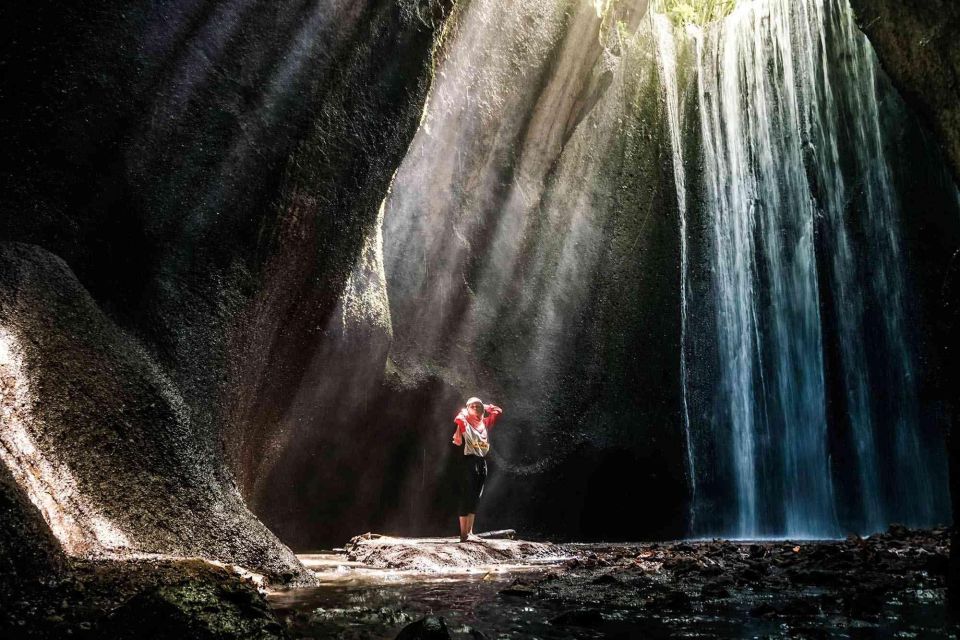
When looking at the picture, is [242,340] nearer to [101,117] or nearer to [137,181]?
[137,181]

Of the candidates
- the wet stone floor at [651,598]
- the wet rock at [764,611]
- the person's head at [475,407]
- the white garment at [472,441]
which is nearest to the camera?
the wet stone floor at [651,598]

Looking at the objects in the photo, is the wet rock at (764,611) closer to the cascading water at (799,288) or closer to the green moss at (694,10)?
the cascading water at (799,288)

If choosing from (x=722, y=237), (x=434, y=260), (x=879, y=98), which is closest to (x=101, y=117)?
(x=434, y=260)

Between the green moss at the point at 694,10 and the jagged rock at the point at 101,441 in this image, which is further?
the green moss at the point at 694,10

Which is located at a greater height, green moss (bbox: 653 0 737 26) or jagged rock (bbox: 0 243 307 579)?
green moss (bbox: 653 0 737 26)

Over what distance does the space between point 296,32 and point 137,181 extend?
7.93 feet

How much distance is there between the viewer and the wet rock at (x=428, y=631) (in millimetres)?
2646

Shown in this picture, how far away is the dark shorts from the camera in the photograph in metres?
8.72

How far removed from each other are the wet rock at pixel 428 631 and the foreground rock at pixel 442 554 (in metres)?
4.23

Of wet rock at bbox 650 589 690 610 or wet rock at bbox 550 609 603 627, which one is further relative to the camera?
wet rock at bbox 650 589 690 610

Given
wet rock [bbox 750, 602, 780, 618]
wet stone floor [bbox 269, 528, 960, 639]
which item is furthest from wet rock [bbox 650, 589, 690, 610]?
wet rock [bbox 750, 602, 780, 618]

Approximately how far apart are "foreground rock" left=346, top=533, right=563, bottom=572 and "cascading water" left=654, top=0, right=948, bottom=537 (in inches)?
344

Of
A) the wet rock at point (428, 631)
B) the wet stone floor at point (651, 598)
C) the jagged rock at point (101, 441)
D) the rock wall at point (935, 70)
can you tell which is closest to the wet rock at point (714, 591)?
the wet stone floor at point (651, 598)

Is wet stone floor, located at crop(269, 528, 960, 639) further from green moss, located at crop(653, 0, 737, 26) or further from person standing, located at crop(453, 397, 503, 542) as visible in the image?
green moss, located at crop(653, 0, 737, 26)
